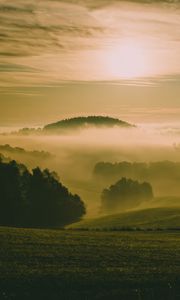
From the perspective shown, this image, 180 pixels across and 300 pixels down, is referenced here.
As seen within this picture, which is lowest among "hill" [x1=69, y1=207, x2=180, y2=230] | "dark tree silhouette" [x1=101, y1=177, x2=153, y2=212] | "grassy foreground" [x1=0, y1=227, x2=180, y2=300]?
"grassy foreground" [x1=0, y1=227, x2=180, y2=300]

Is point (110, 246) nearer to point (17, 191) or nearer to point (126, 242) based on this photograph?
point (126, 242)

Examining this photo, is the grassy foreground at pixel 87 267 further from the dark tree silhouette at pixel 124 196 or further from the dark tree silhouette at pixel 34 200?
the dark tree silhouette at pixel 124 196

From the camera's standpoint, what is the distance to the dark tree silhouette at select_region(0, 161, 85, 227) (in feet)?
393

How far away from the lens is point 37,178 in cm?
13012

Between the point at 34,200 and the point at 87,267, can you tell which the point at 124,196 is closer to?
the point at 34,200

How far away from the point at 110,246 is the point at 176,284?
18.8 m

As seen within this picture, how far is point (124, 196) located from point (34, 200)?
6252 cm

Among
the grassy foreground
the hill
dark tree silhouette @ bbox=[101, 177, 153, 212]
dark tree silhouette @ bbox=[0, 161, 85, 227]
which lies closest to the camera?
the grassy foreground

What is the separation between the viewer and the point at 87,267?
55.9 meters

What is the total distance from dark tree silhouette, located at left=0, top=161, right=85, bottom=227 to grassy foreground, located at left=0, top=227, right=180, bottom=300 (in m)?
41.7

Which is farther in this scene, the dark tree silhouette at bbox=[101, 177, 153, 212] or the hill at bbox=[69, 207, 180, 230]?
the dark tree silhouette at bbox=[101, 177, 153, 212]

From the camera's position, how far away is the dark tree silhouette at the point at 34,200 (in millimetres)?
119875

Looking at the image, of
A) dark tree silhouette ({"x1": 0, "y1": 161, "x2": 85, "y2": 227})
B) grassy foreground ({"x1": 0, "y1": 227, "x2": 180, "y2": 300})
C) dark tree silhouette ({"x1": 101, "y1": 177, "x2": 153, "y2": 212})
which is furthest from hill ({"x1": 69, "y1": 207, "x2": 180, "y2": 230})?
dark tree silhouette ({"x1": 101, "y1": 177, "x2": 153, "y2": 212})

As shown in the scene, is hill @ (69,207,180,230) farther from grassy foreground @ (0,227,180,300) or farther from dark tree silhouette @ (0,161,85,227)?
grassy foreground @ (0,227,180,300)
